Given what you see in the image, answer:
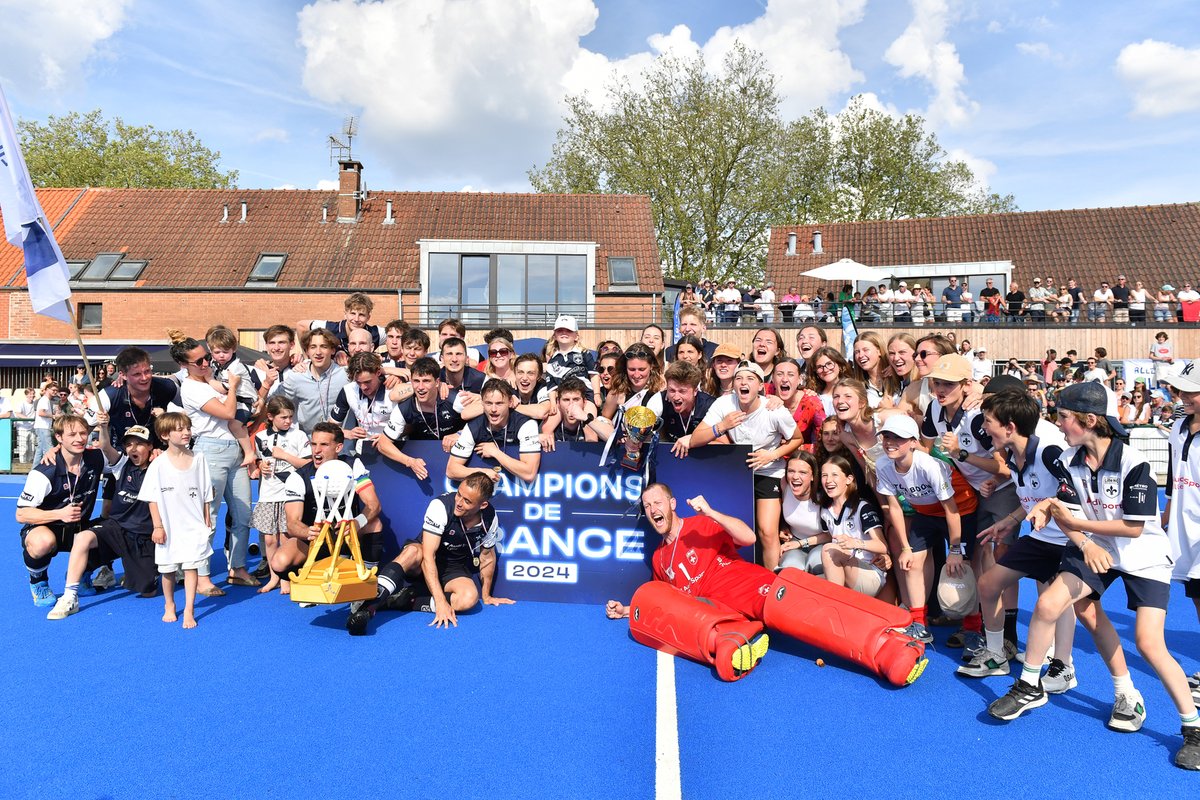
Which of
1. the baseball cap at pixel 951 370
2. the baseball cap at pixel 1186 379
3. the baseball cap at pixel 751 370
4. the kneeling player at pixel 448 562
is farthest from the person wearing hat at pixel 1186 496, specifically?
the kneeling player at pixel 448 562

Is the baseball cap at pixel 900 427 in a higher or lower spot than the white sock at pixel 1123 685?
higher

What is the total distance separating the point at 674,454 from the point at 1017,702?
9.79ft

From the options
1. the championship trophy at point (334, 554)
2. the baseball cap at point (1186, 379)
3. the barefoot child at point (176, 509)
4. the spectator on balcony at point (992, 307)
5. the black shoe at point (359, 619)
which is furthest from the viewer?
the spectator on balcony at point (992, 307)

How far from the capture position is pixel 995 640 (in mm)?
5121

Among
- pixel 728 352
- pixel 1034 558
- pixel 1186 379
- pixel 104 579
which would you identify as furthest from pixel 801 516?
pixel 104 579

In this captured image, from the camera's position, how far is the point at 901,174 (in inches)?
1662

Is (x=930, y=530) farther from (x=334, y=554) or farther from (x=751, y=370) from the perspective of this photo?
(x=334, y=554)

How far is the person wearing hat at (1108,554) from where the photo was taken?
13.3 ft

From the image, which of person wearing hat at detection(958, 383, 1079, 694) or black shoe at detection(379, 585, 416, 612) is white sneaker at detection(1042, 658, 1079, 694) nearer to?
person wearing hat at detection(958, 383, 1079, 694)

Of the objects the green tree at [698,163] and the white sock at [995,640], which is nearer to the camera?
the white sock at [995,640]

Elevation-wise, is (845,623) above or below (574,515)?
below

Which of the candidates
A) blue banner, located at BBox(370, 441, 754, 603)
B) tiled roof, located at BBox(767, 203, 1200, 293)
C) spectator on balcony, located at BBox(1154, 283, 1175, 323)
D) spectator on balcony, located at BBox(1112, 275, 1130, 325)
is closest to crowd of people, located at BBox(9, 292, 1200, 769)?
blue banner, located at BBox(370, 441, 754, 603)

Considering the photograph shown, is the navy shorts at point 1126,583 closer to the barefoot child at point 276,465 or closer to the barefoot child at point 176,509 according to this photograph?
the barefoot child at point 276,465

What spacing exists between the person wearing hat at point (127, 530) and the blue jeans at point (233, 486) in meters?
0.50
